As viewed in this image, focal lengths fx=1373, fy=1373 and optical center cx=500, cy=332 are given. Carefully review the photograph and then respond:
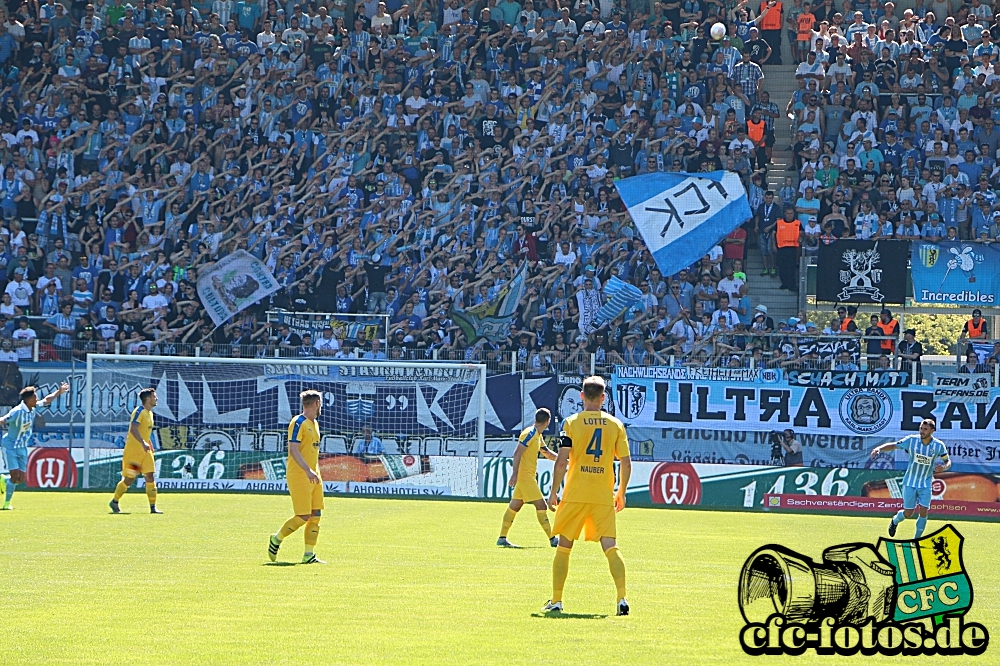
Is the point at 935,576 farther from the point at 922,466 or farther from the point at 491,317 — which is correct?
the point at 491,317

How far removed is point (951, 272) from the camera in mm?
31953

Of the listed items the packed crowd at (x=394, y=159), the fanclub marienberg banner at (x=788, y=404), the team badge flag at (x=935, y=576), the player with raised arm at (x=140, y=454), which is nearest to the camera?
the team badge flag at (x=935, y=576)

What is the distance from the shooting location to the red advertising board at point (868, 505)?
28.7m

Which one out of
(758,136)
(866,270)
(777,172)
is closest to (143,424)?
(866,270)

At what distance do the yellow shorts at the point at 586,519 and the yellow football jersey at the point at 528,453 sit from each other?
7.68 meters

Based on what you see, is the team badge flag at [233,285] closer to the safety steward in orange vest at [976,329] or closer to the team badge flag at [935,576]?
the safety steward in orange vest at [976,329]

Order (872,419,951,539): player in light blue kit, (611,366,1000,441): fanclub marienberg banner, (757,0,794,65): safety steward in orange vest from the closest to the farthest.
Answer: (872,419,951,539): player in light blue kit → (611,366,1000,441): fanclub marienberg banner → (757,0,794,65): safety steward in orange vest

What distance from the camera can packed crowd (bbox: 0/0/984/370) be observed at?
32.0 meters

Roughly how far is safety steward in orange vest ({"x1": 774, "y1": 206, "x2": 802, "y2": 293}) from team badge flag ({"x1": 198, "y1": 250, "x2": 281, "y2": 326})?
1207 centimetres

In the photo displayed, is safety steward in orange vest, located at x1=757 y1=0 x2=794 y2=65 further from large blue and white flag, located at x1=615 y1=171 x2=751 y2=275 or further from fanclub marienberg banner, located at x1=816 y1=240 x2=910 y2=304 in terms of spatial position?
fanclub marienberg banner, located at x1=816 y1=240 x2=910 y2=304

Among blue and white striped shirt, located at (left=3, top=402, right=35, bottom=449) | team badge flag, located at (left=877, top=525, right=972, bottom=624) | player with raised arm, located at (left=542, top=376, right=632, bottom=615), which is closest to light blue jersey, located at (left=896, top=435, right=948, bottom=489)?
team badge flag, located at (left=877, top=525, right=972, bottom=624)

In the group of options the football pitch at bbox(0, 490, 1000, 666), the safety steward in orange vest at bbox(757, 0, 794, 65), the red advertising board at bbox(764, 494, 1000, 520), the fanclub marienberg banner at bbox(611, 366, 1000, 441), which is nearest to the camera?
the football pitch at bbox(0, 490, 1000, 666)

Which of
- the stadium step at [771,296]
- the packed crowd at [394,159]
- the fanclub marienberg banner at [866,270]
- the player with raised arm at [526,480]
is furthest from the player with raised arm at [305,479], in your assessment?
the stadium step at [771,296]

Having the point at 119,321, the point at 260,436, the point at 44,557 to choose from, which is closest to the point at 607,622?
the point at 44,557
